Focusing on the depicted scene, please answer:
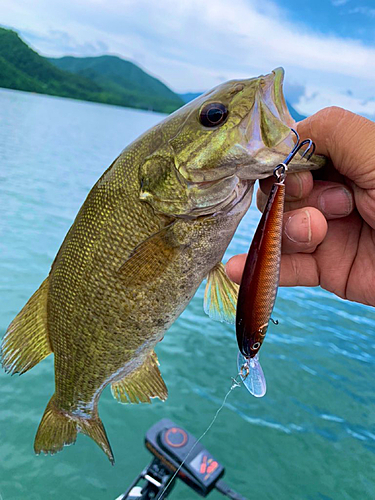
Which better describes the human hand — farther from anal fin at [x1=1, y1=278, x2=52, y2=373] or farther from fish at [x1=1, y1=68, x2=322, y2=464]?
anal fin at [x1=1, y1=278, x2=52, y2=373]

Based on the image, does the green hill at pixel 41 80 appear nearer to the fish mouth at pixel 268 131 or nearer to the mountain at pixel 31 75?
the mountain at pixel 31 75

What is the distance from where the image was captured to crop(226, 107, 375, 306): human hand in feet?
7.48

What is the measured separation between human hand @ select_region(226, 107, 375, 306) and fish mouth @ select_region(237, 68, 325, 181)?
14.9 inches

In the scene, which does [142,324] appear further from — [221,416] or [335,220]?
[221,416]

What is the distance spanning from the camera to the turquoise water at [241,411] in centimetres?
539

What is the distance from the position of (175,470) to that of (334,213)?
322 cm

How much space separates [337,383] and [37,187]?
15.5 meters

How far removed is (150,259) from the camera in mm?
2215

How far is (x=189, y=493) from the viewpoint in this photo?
Answer: 5.19 metres

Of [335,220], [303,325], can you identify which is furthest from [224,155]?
[303,325]

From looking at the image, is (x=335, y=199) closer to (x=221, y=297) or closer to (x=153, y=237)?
(x=221, y=297)

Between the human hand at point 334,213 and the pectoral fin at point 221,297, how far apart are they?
16 cm

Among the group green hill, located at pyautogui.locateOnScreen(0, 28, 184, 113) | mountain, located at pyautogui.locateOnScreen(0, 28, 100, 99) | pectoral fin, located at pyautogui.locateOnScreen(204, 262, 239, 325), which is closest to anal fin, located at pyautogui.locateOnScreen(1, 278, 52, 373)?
pectoral fin, located at pyautogui.locateOnScreen(204, 262, 239, 325)

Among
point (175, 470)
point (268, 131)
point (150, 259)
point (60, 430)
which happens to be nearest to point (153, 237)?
point (150, 259)
